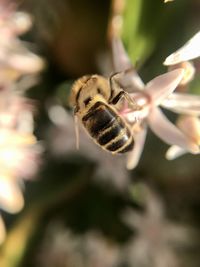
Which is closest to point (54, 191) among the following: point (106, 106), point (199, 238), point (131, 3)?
point (199, 238)

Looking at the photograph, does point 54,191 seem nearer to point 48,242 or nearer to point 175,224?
point 48,242

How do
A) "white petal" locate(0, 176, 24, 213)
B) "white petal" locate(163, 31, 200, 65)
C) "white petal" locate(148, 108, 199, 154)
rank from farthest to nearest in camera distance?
1. "white petal" locate(0, 176, 24, 213)
2. "white petal" locate(148, 108, 199, 154)
3. "white petal" locate(163, 31, 200, 65)

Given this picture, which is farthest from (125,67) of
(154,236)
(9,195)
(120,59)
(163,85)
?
(154,236)

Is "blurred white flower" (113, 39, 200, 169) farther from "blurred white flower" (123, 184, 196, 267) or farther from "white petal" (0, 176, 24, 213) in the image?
"blurred white flower" (123, 184, 196, 267)

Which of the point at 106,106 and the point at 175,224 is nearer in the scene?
the point at 106,106

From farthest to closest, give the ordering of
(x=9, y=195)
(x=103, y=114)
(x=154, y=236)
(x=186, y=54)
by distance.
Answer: (x=154, y=236)
(x=9, y=195)
(x=103, y=114)
(x=186, y=54)

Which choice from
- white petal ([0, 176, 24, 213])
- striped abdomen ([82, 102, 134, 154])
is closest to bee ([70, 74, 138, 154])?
striped abdomen ([82, 102, 134, 154])

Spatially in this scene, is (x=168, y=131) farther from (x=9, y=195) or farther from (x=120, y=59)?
(x=9, y=195)
